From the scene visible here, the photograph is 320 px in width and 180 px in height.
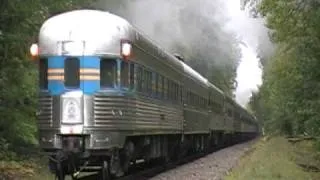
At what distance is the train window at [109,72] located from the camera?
43.0 feet

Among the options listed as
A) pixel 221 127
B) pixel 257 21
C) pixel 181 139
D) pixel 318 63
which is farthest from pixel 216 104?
pixel 318 63

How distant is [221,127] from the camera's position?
112ft

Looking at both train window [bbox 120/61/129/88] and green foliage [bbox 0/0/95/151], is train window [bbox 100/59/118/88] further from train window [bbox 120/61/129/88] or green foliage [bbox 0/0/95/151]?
green foliage [bbox 0/0/95/151]

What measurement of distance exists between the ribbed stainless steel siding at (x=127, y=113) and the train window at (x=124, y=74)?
0.28 meters

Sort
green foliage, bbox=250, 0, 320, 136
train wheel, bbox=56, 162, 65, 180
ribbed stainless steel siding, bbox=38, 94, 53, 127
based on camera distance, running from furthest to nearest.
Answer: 1. green foliage, bbox=250, 0, 320, 136
2. train wheel, bbox=56, 162, 65, 180
3. ribbed stainless steel siding, bbox=38, 94, 53, 127

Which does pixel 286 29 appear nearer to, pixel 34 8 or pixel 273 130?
pixel 34 8

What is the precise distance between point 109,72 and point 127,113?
3.10ft

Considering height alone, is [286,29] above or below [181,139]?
above

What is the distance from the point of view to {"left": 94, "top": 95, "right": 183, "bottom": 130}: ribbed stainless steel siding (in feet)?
42.2

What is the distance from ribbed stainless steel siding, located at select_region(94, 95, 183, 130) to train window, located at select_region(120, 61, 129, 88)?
281 millimetres

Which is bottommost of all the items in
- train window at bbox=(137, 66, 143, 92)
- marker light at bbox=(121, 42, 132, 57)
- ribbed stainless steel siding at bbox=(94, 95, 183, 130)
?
ribbed stainless steel siding at bbox=(94, 95, 183, 130)

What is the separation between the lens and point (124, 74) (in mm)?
13383

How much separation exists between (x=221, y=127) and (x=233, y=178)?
68.0 feet

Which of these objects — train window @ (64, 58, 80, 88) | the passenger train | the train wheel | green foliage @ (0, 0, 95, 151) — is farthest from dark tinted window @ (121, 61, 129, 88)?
green foliage @ (0, 0, 95, 151)
